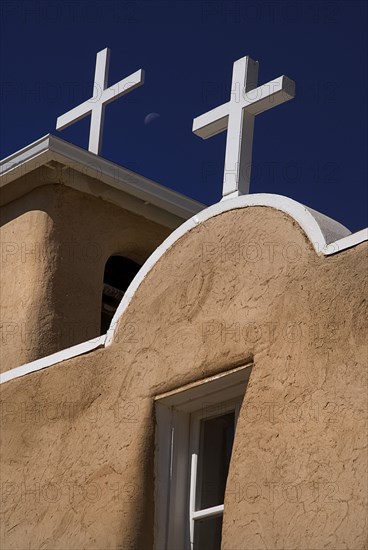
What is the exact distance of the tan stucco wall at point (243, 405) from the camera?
6.02m

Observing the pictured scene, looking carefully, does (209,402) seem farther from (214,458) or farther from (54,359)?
(54,359)

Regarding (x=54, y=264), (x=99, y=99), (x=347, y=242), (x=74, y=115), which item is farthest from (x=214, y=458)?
(x=74, y=115)

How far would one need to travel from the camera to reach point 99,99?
9.67 m

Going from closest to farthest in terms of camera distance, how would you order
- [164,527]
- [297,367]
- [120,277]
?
[297,367] < [164,527] < [120,277]

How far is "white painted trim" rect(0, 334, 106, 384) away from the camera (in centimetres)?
781

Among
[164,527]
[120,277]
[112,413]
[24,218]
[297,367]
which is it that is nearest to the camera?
[297,367]

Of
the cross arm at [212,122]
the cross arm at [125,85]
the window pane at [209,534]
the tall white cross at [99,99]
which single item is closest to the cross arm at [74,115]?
the tall white cross at [99,99]

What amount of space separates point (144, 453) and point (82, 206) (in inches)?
118

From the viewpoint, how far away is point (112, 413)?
24.3ft

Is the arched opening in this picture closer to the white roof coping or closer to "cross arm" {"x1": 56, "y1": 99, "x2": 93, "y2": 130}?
the white roof coping

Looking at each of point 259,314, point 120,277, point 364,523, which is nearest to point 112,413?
point 259,314

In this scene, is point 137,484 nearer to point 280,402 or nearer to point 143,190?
point 280,402

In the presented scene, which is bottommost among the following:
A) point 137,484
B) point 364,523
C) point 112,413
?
point 364,523

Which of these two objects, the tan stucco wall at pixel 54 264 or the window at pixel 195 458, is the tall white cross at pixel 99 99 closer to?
the tan stucco wall at pixel 54 264
